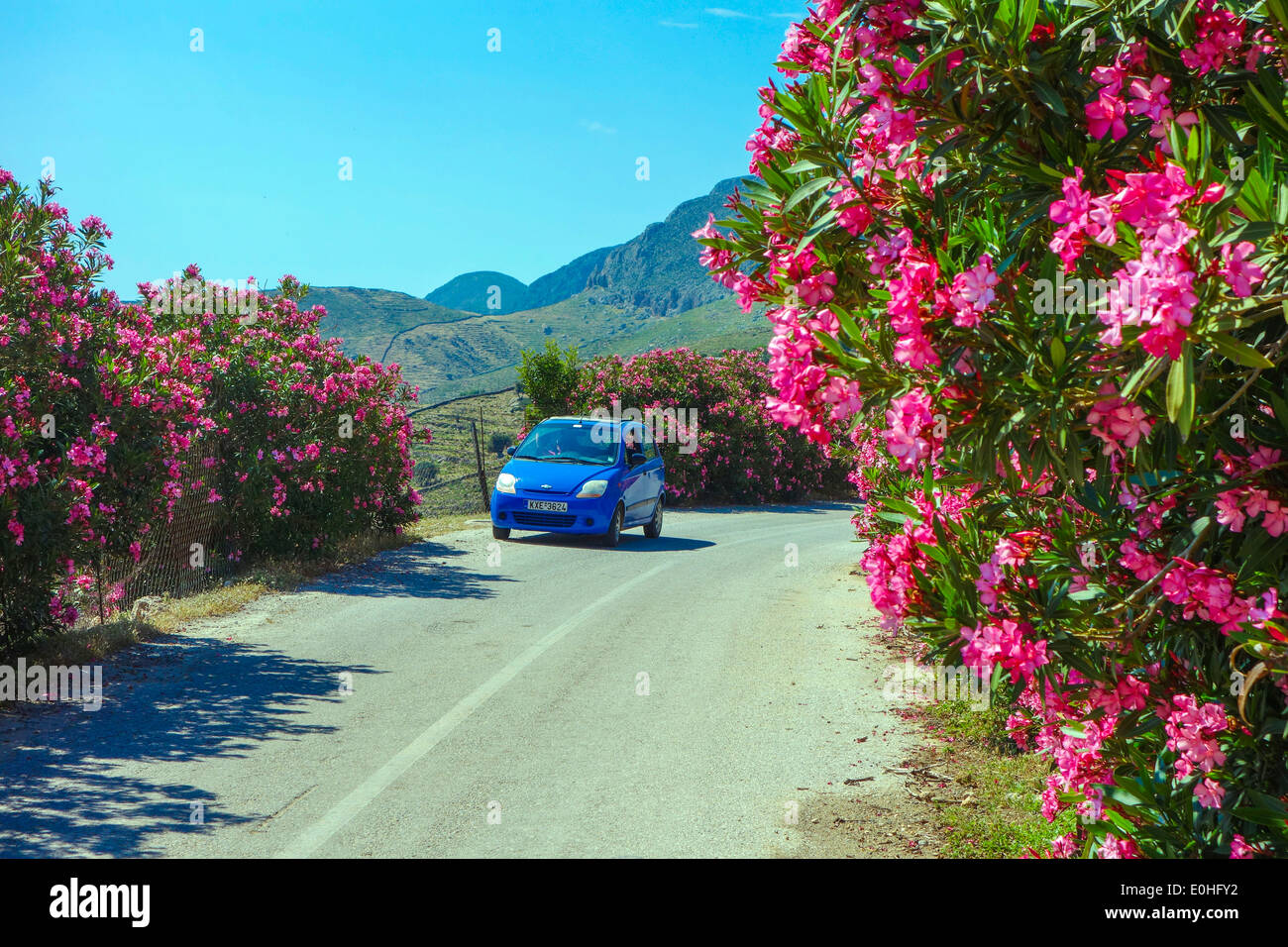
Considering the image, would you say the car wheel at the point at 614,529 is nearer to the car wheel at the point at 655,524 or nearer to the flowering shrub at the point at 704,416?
the car wheel at the point at 655,524

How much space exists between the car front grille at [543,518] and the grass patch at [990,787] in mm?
8936

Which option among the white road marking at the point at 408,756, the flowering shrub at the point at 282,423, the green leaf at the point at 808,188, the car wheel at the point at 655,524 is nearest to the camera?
the green leaf at the point at 808,188

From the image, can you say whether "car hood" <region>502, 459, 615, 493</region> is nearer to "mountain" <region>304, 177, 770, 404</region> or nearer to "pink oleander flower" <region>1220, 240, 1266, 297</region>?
"pink oleander flower" <region>1220, 240, 1266, 297</region>

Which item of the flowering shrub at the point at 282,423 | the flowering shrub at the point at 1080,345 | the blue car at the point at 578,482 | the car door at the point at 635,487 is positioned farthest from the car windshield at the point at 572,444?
the flowering shrub at the point at 1080,345

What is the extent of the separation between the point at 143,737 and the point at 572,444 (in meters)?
11.1

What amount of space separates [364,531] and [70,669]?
7.47 metres

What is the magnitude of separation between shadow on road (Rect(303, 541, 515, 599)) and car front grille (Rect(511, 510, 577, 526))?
4.14 ft

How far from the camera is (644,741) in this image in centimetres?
623

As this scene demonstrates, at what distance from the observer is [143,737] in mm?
5992

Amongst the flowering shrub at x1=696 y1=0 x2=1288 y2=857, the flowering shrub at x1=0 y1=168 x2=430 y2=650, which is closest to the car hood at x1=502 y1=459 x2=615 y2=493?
the flowering shrub at x1=0 y1=168 x2=430 y2=650

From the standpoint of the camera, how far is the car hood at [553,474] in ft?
51.3

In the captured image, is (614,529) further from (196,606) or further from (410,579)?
(196,606)
